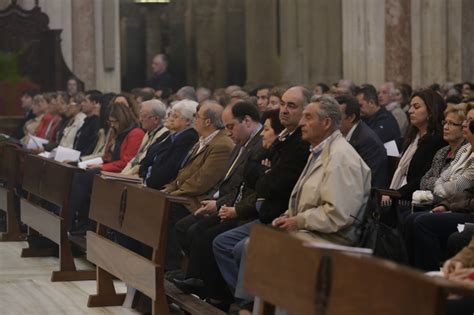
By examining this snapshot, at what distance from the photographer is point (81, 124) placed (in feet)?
50.8

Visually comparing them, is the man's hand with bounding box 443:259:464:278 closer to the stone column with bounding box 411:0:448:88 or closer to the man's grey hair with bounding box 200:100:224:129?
the man's grey hair with bounding box 200:100:224:129

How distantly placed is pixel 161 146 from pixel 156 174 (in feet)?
1.31

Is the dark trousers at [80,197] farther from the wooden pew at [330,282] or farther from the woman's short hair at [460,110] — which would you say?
Answer: the wooden pew at [330,282]

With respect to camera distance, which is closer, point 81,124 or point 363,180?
point 363,180

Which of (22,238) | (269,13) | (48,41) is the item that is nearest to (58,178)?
(22,238)

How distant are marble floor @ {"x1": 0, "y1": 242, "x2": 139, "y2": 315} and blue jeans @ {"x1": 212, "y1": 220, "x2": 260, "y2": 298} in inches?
52.0

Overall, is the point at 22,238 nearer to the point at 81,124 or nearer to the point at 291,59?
the point at 81,124

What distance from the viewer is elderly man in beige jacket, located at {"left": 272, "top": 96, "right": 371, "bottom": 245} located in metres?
6.73

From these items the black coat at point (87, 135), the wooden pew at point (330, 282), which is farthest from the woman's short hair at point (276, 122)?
the black coat at point (87, 135)

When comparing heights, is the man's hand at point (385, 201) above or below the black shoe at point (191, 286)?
above

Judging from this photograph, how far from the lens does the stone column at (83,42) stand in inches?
829

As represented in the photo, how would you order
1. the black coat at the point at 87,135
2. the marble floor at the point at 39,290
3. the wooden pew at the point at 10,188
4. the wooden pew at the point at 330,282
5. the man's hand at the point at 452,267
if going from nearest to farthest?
the wooden pew at the point at 330,282 → the man's hand at the point at 452,267 → the marble floor at the point at 39,290 → the wooden pew at the point at 10,188 → the black coat at the point at 87,135

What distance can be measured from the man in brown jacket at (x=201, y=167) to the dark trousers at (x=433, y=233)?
1.86m

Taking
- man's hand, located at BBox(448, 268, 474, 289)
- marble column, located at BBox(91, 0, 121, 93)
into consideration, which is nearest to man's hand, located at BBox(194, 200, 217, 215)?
man's hand, located at BBox(448, 268, 474, 289)
